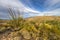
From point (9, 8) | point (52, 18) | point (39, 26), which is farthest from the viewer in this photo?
point (52, 18)

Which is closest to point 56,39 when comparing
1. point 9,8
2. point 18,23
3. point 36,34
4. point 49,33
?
point 49,33

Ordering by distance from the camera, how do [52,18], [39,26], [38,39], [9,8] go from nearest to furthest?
[38,39]
[39,26]
[9,8]
[52,18]

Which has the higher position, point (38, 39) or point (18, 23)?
point (18, 23)

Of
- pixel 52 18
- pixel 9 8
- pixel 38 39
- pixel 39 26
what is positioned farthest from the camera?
pixel 52 18

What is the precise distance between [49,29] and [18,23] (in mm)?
850

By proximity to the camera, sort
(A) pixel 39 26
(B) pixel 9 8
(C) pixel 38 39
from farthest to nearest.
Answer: (B) pixel 9 8 < (A) pixel 39 26 < (C) pixel 38 39

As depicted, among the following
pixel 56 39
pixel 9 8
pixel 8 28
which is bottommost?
pixel 56 39

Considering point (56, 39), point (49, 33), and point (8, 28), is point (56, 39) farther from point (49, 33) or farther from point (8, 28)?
point (8, 28)

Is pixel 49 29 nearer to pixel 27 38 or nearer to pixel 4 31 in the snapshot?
pixel 27 38

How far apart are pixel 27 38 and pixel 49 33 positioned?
553mm

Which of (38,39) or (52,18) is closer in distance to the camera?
(38,39)

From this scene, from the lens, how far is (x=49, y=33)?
4.64 m

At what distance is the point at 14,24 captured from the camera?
16.3ft

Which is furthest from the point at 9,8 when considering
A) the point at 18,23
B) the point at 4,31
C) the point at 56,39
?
the point at 56,39
